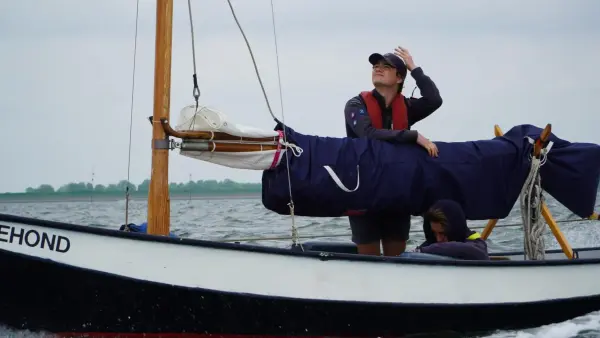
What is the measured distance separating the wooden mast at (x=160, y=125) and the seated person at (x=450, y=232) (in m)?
2.16

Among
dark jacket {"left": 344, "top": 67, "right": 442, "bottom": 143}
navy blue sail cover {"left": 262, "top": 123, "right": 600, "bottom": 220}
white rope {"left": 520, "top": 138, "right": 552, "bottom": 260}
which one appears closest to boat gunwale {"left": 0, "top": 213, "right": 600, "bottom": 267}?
white rope {"left": 520, "top": 138, "right": 552, "bottom": 260}

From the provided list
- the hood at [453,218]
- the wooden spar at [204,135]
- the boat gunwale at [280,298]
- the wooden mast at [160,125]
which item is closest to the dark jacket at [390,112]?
the hood at [453,218]

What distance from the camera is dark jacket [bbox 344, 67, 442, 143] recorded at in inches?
312

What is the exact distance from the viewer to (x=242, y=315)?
692 cm

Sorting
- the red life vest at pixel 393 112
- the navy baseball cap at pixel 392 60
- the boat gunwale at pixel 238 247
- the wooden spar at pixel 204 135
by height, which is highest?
the navy baseball cap at pixel 392 60

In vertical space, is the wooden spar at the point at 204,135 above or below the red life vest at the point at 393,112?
below

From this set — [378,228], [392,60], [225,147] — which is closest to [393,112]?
[392,60]

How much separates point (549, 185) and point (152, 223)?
3695mm

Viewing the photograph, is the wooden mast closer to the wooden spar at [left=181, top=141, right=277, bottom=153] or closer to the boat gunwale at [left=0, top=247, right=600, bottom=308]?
the wooden spar at [left=181, top=141, right=277, bottom=153]

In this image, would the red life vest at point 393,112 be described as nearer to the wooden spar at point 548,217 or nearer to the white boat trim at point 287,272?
the wooden spar at point 548,217

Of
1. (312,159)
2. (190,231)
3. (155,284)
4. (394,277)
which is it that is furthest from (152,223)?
(190,231)

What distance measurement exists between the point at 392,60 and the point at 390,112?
455 mm

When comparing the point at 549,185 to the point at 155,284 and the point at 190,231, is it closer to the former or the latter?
the point at 155,284

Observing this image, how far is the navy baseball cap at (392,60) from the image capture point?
8.10 meters
